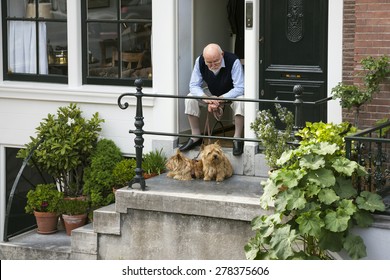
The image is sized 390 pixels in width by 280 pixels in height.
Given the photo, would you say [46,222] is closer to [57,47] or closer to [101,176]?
[101,176]

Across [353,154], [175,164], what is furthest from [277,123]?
[353,154]

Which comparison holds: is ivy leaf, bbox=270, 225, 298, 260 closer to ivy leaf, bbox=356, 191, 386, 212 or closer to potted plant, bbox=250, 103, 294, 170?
ivy leaf, bbox=356, 191, 386, 212

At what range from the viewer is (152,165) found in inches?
500

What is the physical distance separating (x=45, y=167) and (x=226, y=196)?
2822mm

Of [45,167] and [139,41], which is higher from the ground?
[139,41]

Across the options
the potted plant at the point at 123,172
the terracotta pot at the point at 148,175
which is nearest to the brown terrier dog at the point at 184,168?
the terracotta pot at the point at 148,175

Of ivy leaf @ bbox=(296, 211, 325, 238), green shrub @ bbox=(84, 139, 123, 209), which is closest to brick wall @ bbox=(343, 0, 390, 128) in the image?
ivy leaf @ bbox=(296, 211, 325, 238)

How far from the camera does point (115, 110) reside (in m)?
13.4

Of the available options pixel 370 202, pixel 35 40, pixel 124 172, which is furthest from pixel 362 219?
pixel 35 40

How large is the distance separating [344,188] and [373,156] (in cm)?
127

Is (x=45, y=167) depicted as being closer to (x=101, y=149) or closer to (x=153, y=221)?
(x=101, y=149)

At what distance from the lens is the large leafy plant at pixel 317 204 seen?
32.7 ft

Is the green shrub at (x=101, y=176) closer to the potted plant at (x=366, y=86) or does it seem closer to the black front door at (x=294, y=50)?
the black front door at (x=294, y=50)

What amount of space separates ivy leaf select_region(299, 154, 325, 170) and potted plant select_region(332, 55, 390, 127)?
5.04 ft
